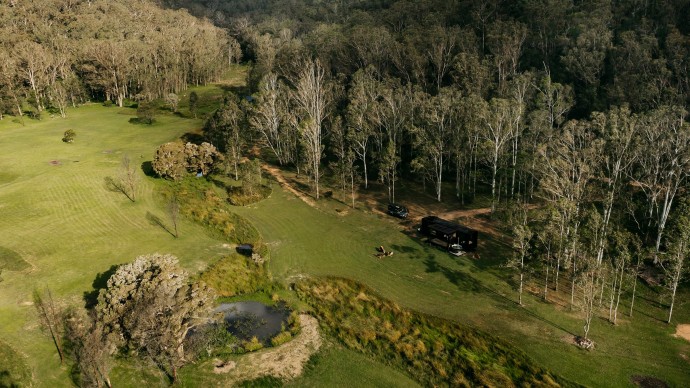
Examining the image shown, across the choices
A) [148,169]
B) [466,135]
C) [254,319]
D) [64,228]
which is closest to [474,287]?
[254,319]

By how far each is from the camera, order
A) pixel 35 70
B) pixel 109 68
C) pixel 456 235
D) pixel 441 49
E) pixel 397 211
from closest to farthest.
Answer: pixel 456 235, pixel 397 211, pixel 441 49, pixel 35 70, pixel 109 68

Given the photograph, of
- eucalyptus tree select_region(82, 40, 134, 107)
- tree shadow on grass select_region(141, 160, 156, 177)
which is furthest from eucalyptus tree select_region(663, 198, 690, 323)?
eucalyptus tree select_region(82, 40, 134, 107)

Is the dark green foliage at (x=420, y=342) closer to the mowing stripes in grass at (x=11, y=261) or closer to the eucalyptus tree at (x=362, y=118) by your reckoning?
the mowing stripes in grass at (x=11, y=261)

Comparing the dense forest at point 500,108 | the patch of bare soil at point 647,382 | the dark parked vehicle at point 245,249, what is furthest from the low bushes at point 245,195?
the patch of bare soil at point 647,382

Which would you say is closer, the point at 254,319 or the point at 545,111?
the point at 254,319

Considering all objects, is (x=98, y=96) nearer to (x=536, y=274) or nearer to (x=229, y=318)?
(x=229, y=318)

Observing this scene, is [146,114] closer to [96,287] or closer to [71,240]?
[71,240]
